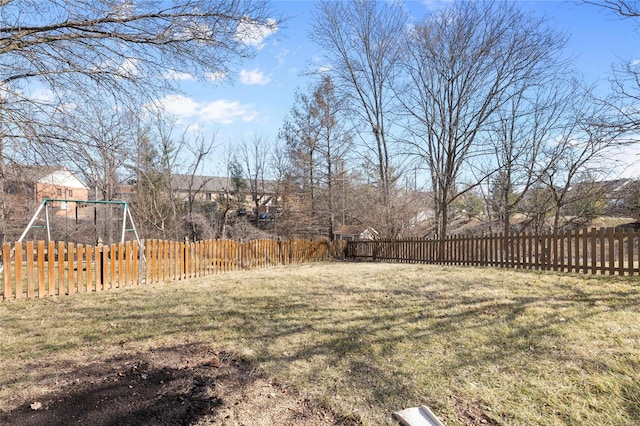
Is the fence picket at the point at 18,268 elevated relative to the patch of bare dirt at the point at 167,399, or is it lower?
elevated

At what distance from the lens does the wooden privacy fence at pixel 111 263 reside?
6.54 m

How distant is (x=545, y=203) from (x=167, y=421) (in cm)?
2062

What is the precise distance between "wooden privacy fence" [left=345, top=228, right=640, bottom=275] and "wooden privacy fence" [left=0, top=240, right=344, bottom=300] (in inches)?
256

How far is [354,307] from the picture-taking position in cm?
542

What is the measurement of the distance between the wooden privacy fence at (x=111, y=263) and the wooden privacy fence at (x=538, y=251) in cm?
649

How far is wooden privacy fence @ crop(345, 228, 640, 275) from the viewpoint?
301 inches

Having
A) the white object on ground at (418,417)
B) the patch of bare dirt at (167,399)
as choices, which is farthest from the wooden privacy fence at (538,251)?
the patch of bare dirt at (167,399)

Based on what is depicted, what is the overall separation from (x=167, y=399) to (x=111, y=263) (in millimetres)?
6135

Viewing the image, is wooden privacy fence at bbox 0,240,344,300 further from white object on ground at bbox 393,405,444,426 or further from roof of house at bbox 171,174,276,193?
roof of house at bbox 171,174,276,193

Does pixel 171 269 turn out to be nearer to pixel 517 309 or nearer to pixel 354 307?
pixel 354 307

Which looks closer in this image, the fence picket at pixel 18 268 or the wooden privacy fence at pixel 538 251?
the fence picket at pixel 18 268

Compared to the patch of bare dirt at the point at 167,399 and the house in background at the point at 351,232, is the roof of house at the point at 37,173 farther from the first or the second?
the house in background at the point at 351,232

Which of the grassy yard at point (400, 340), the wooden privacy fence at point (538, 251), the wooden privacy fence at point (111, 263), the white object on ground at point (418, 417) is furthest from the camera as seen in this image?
the wooden privacy fence at point (538, 251)

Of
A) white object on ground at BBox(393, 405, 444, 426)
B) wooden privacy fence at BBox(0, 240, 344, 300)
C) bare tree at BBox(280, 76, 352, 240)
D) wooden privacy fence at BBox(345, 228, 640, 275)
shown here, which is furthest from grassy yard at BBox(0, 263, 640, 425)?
bare tree at BBox(280, 76, 352, 240)
